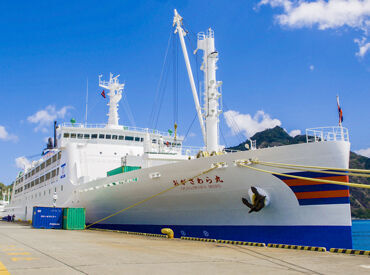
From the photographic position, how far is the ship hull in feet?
38.4

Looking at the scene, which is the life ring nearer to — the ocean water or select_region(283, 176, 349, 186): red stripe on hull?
select_region(283, 176, 349, 186): red stripe on hull

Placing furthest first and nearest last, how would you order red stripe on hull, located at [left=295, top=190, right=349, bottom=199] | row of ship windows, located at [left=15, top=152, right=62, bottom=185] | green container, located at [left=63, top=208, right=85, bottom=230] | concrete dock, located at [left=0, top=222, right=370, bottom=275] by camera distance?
row of ship windows, located at [left=15, top=152, right=62, bottom=185] < green container, located at [left=63, top=208, right=85, bottom=230] < red stripe on hull, located at [left=295, top=190, right=349, bottom=199] < concrete dock, located at [left=0, top=222, right=370, bottom=275]

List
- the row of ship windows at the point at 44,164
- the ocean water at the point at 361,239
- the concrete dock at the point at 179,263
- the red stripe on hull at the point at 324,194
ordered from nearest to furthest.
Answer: the concrete dock at the point at 179,263 < the red stripe on hull at the point at 324,194 < the row of ship windows at the point at 44,164 < the ocean water at the point at 361,239

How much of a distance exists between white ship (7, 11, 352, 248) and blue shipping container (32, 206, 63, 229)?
1969 millimetres

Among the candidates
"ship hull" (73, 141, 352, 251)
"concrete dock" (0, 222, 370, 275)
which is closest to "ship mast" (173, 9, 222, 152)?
"ship hull" (73, 141, 352, 251)

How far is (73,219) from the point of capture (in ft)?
73.1

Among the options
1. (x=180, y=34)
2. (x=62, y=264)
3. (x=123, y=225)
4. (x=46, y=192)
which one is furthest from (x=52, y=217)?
(x=62, y=264)

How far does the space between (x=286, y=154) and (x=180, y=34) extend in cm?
1221

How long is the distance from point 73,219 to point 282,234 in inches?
584

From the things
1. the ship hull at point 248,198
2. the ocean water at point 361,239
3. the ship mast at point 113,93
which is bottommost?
the ocean water at point 361,239

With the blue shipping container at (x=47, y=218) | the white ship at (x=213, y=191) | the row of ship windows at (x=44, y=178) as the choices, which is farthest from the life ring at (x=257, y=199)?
the row of ship windows at (x=44, y=178)

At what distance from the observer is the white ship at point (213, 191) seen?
1188 centimetres

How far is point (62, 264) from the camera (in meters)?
7.52

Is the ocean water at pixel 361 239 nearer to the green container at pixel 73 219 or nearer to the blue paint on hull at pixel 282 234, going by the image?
the blue paint on hull at pixel 282 234
